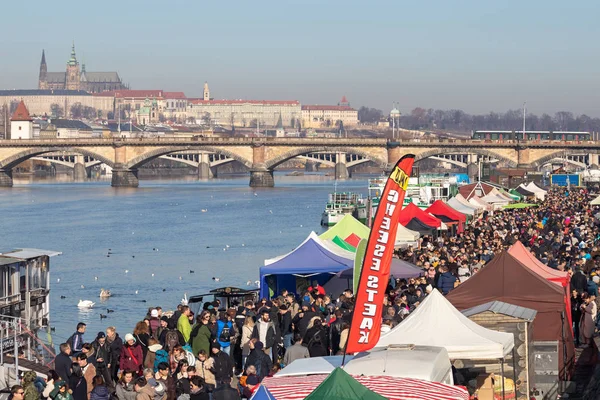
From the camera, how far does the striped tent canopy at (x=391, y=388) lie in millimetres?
9047

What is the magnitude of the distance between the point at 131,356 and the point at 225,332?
6.16ft

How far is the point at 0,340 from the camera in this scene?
47.4 feet

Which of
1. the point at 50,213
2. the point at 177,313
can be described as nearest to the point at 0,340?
the point at 177,313

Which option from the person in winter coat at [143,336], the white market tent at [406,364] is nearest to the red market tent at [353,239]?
the person in winter coat at [143,336]

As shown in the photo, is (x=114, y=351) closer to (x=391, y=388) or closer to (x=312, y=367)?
(x=312, y=367)

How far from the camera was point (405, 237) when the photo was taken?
2919 centimetres

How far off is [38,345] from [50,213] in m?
52.9

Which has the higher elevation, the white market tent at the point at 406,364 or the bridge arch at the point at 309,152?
the white market tent at the point at 406,364

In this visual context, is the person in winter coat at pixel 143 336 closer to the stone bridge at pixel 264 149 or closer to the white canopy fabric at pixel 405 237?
the white canopy fabric at pixel 405 237

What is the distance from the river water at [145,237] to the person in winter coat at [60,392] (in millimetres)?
12428

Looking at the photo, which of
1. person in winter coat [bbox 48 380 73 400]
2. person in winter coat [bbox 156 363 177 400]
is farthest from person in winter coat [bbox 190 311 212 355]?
person in winter coat [bbox 48 380 73 400]

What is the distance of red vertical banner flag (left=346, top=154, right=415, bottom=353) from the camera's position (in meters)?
9.89

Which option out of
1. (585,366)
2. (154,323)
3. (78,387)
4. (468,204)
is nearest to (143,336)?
(154,323)

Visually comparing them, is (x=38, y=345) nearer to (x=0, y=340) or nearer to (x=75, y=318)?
(x=0, y=340)
